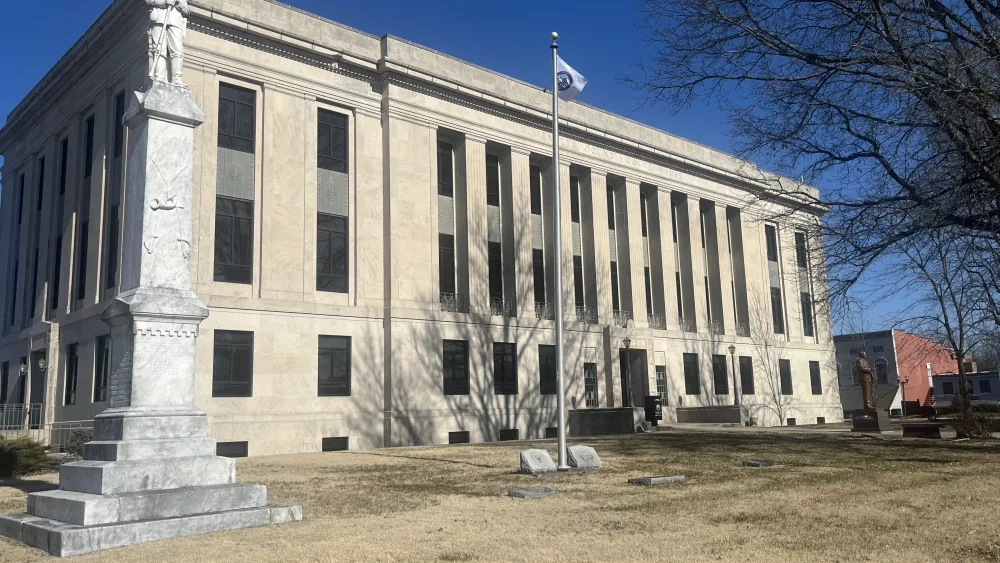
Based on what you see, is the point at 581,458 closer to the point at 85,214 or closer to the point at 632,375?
the point at 632,375

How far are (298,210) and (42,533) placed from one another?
20.3m

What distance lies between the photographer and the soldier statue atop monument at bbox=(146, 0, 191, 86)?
1152 cm

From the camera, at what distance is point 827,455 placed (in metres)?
17.9

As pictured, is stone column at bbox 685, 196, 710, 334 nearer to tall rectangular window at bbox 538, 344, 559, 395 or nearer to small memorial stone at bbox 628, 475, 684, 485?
tall rectangular window at bbox 538, 344, 559, 395

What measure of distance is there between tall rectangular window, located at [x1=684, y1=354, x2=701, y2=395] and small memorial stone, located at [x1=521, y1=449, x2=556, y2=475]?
2782 centimetres

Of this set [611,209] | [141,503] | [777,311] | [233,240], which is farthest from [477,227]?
[777,311]

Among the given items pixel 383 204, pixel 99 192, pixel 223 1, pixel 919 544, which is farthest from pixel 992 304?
pixel 99 192

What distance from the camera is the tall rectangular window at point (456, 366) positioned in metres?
31.2

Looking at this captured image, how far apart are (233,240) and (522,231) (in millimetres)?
13438

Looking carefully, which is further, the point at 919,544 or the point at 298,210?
the point at 298,210

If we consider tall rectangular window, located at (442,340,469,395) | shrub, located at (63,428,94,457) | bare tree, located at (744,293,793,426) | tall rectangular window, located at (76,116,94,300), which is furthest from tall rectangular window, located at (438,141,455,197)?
bare tree, located at (744,293,793,426)

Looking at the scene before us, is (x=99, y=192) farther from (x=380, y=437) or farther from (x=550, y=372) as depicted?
(x=550, y=372)

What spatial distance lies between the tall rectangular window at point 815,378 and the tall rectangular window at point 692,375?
12668 mm

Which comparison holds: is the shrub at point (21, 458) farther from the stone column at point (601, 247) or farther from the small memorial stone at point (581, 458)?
the stone column at point (601, 247)
